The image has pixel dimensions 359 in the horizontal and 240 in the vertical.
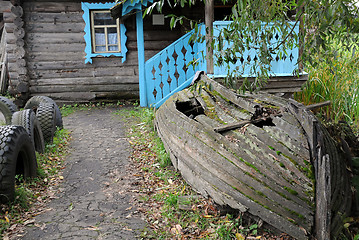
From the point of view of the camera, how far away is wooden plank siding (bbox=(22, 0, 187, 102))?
10250 mm

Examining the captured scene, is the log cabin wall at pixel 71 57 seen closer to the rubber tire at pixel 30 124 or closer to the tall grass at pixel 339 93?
the tall grass at pixel 339 93

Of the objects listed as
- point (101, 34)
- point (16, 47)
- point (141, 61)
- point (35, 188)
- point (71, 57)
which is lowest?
point (35, 188)

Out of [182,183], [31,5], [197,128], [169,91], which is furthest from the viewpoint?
Result: [31,5]

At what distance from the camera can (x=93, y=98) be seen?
10.8m

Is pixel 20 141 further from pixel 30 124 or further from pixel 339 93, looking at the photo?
pixel 339 93

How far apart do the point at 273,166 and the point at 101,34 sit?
8817mm

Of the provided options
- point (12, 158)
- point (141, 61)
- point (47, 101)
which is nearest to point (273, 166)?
point (12, 158)

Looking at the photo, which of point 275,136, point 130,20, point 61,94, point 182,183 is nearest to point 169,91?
point 130,20

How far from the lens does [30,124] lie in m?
5.41

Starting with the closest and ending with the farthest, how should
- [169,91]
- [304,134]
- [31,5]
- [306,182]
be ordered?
[306,182], [304,134], [169,91], [31,5]

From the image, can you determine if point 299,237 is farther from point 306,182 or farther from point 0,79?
point 0,79

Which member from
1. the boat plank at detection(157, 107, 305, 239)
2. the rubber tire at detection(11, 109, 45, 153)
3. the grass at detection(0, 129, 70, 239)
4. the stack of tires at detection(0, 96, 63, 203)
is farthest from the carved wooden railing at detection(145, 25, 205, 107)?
the boat plank at detection(157, 107, 305, 239)

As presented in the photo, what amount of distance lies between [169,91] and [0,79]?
6.78 metres

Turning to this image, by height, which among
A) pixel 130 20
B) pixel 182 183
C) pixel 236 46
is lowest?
pixel 182 183
